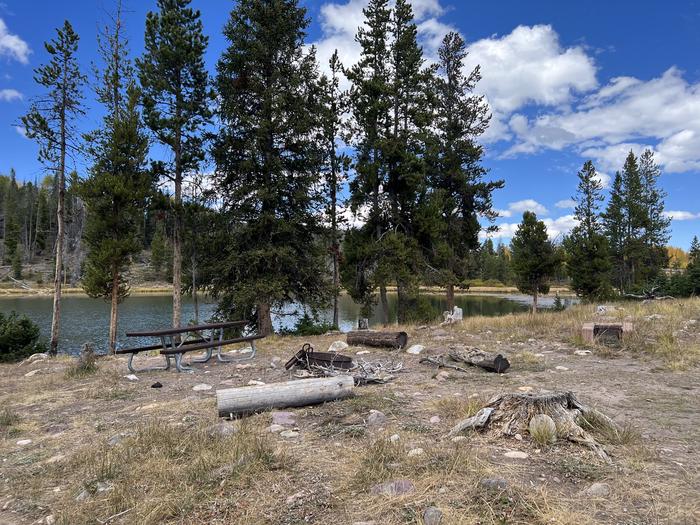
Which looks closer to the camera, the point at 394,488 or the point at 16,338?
the point at 394,488

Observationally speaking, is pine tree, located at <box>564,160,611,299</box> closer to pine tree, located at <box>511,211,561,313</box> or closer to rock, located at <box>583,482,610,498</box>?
pine tree, located at <box>511,211,561,313</box>

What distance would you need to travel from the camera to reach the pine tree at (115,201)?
14281 millimetres

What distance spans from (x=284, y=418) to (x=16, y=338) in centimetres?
1541

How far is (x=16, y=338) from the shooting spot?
1556 cm

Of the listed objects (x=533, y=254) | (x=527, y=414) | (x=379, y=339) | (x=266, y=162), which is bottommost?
(x=379, y=339)

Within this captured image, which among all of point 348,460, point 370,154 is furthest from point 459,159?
point 348,460

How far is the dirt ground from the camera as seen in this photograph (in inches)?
123

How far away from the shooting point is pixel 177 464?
399 cm

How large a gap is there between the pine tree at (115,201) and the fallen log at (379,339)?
332 inches

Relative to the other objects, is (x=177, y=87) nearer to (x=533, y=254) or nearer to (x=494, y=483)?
(x=494, y=483)

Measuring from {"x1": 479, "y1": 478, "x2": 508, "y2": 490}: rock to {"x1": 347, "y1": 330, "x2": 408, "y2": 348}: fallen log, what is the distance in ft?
26.2

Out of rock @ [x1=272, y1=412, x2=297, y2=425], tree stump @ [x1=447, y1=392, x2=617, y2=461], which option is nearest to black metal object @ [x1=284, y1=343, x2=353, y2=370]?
rock @ [x1=272, y1=412, x2=297, y2=425]

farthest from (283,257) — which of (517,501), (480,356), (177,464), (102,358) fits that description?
(517,501)

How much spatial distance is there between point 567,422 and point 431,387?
288 centimetres
